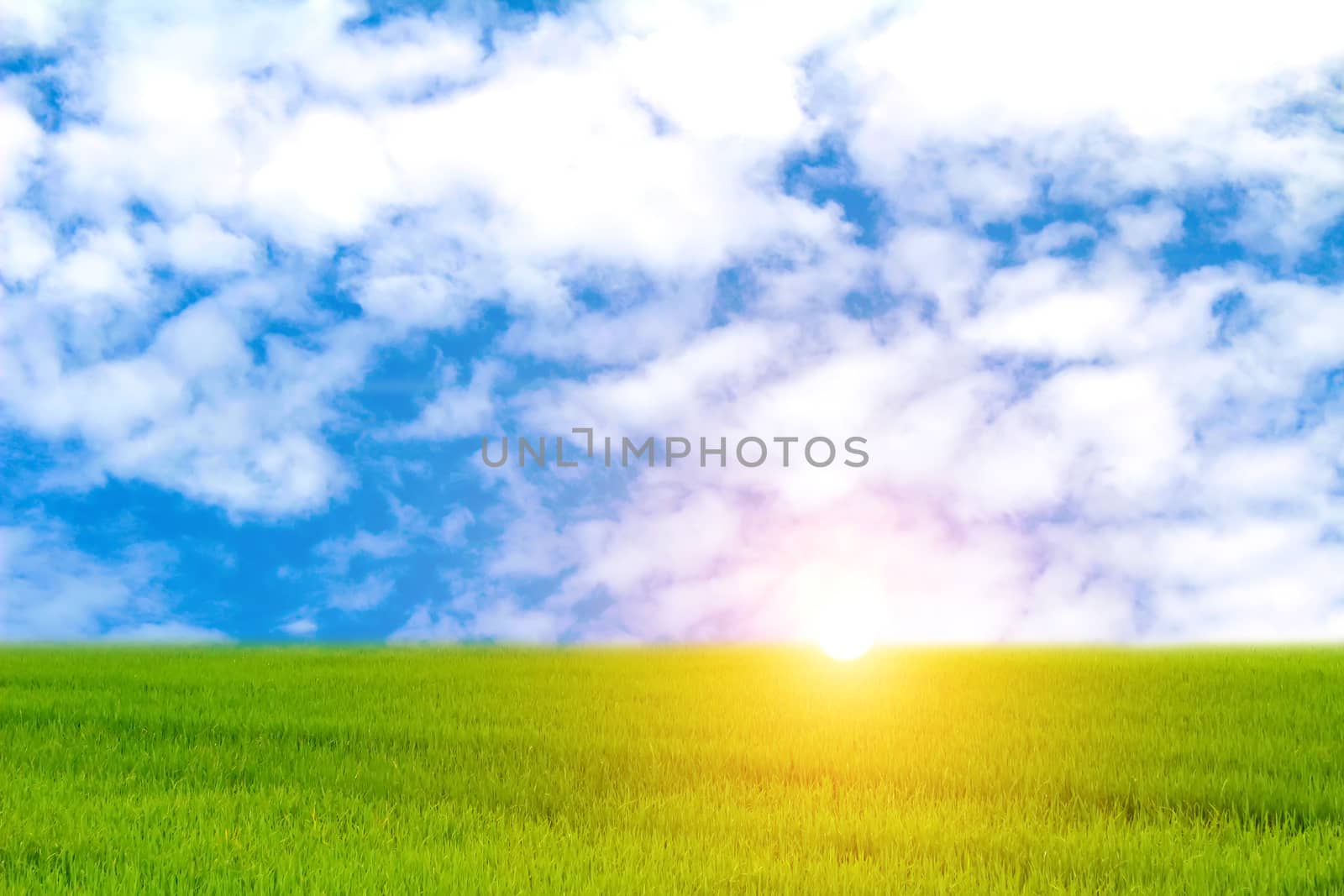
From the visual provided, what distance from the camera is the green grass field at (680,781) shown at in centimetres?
668

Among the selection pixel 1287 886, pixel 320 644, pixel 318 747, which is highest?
pixel 320 644

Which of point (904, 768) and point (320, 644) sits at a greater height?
point (320, 644)

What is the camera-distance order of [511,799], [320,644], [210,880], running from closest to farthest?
1. [210,880]
2. [511,799]
3. [320,644]

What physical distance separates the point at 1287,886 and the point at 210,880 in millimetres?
6070

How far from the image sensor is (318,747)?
415 inches

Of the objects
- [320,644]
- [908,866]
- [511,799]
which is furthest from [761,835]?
[320,644]

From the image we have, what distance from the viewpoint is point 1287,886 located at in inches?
258

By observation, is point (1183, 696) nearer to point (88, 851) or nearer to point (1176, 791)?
point (1176, 791)

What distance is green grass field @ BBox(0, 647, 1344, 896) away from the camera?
668cm

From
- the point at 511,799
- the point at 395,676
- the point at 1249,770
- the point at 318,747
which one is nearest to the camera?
the point at 511,799

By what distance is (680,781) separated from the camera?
909cm

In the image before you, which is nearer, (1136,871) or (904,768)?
(1136,871)

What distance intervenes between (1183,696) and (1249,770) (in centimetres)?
426

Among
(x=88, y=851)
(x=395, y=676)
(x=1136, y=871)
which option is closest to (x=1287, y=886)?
(x=1136, y=871)
